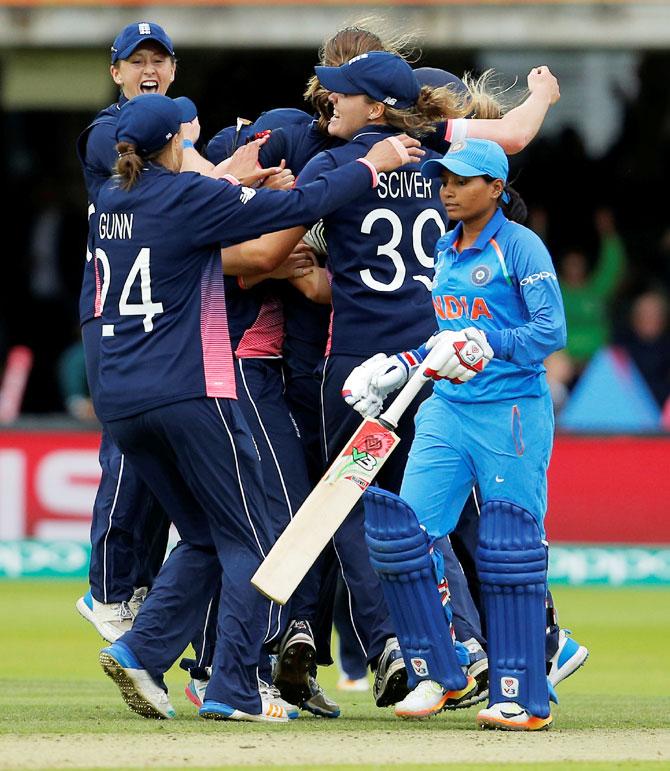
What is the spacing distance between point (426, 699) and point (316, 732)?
393mm

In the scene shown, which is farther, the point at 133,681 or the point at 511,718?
the point at 133,681

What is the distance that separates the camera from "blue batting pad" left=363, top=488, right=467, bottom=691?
5.40 m

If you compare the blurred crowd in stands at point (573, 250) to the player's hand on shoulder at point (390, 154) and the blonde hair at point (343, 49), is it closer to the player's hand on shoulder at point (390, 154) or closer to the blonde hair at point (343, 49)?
the blonde hair at point (343, 49)

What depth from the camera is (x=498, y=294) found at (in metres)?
5.52

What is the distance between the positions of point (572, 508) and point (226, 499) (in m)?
6.61

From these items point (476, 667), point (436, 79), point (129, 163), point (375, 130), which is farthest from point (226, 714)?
point (436, 79)

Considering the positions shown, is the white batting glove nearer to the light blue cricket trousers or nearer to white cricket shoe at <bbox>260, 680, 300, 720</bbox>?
the light blue cricket trousers

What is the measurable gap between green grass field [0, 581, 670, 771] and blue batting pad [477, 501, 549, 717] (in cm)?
16

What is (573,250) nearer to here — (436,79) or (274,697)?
(436,79)

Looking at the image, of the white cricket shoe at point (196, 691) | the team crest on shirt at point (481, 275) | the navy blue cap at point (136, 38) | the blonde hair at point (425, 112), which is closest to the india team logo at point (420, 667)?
the white cricket shoe at point (196, 691)

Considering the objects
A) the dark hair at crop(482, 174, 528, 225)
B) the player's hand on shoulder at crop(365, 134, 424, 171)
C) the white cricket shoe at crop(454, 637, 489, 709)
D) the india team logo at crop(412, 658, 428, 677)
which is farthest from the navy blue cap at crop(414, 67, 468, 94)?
the india team logo at crop(412, 658, 428, 677)

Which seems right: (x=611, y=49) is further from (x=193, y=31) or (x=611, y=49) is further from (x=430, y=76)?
(x=430, y=76)

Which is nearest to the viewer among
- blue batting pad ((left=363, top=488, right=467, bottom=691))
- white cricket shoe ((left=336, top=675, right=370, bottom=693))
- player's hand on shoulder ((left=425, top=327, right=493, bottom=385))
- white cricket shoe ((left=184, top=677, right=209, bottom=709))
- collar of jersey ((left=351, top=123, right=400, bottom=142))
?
player's hand on shoulder ((left=425, top=327, right=493, bottom=385))

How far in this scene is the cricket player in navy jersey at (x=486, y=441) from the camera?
5.35 meters
